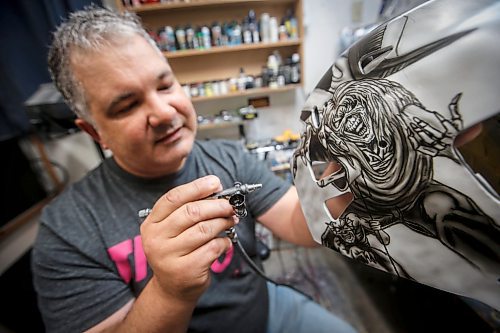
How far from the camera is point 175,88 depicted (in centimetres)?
56

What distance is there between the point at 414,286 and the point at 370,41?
1304 mm

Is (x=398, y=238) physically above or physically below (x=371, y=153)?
below

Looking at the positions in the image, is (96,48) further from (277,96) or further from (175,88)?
(277,96)

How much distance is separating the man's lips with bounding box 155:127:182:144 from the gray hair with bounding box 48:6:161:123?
189 millimetres

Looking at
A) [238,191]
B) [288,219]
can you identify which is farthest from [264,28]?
[238,191]

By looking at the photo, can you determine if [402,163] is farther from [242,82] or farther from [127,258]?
[242,82]

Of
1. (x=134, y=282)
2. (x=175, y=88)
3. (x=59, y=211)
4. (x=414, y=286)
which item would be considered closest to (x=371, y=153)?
(x=175, y=88)

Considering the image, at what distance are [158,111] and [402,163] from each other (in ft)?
1.46

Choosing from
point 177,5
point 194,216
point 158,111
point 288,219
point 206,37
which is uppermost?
point 177,5

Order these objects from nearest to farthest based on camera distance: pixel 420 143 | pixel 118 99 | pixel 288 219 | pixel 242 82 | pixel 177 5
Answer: pixel 420 143 → pixel 118 99 → pixel 288 219 → pixel 177 5 → pixel 242 82

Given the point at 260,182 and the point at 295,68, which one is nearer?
the point at 260,182

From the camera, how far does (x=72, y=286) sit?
0.50 meters

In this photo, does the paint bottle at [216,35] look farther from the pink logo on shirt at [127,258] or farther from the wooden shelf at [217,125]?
the pink logo on shirt at [127,258]

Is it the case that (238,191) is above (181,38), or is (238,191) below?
below
